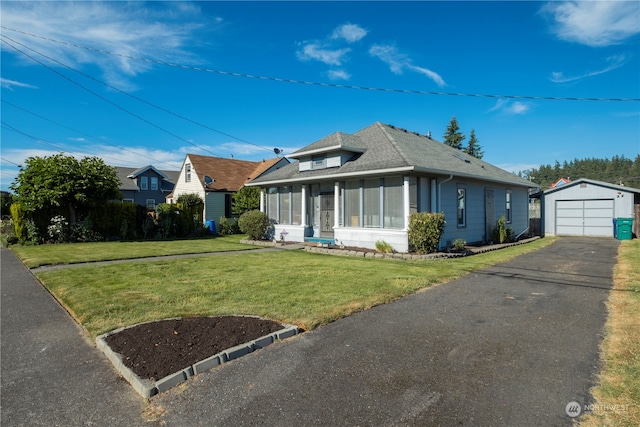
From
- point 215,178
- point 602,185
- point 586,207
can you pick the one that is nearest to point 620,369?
point 602,185

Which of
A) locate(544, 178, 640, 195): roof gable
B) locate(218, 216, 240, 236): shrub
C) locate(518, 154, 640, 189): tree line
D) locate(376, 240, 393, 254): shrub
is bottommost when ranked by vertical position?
locate(376, 240, 393, 254): shrub

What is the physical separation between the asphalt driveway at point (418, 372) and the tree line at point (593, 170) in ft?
253

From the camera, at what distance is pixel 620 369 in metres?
3.51

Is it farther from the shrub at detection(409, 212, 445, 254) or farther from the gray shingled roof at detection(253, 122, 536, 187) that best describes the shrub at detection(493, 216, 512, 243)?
the shrub at detection(409, 212, 445, 254)

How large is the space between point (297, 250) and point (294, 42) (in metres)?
9.01

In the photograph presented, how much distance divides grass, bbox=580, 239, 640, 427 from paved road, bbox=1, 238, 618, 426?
0.44ft

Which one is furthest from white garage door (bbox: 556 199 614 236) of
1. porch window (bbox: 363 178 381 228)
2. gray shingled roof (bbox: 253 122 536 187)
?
porch window (bbox: 363 178 381 228)

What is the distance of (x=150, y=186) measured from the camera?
124 feet

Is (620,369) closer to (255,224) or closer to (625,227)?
(255,224)

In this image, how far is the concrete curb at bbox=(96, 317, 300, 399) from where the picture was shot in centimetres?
323

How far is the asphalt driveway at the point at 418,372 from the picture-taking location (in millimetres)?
2826

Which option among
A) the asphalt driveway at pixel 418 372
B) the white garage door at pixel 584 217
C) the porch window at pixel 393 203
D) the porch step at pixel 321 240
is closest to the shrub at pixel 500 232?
the porch window at pixel 393 203

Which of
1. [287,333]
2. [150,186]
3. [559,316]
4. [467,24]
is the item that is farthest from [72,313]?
[150,186]

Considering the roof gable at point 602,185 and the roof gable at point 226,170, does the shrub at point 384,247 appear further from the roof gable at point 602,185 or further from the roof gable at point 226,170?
the roof gable at point 226,170
